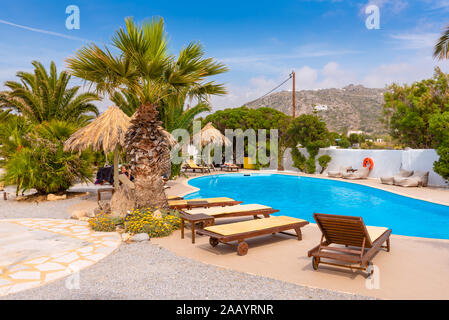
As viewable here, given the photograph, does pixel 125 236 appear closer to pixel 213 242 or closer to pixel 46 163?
pixel 213 242

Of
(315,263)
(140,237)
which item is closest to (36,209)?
(140,237)

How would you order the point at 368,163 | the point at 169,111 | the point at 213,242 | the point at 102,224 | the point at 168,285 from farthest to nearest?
the point at 368,163 → the point at 169,111 → the point at 102,224 → the point at 213,242 → the point at 168,285

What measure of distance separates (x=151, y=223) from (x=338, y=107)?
75.8 meters

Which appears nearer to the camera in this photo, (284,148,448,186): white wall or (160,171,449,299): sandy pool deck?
(160,171,449,299): sandy pool deck

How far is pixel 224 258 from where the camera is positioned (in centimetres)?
531

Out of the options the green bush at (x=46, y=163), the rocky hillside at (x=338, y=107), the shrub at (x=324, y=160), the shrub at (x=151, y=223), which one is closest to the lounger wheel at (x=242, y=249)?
the shrub at (x=151, y=223)

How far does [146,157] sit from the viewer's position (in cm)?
740

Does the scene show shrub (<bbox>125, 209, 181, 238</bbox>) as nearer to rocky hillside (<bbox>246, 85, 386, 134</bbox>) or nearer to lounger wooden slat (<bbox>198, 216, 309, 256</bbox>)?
lounger wooden slat (<bbox>198, 216, 309, 256</bbox>)

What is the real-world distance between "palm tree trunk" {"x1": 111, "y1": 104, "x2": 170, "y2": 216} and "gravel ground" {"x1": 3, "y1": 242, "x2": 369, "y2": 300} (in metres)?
2.50

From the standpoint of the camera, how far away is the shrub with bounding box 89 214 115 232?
22.7 feet

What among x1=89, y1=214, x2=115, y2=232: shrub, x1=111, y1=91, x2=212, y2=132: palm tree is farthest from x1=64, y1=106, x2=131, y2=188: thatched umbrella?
x1=111, y1=91, x2=212, y2=132: palm tree

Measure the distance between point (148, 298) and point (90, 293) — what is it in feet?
2.57

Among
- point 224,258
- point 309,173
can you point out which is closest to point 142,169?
point 224,258
